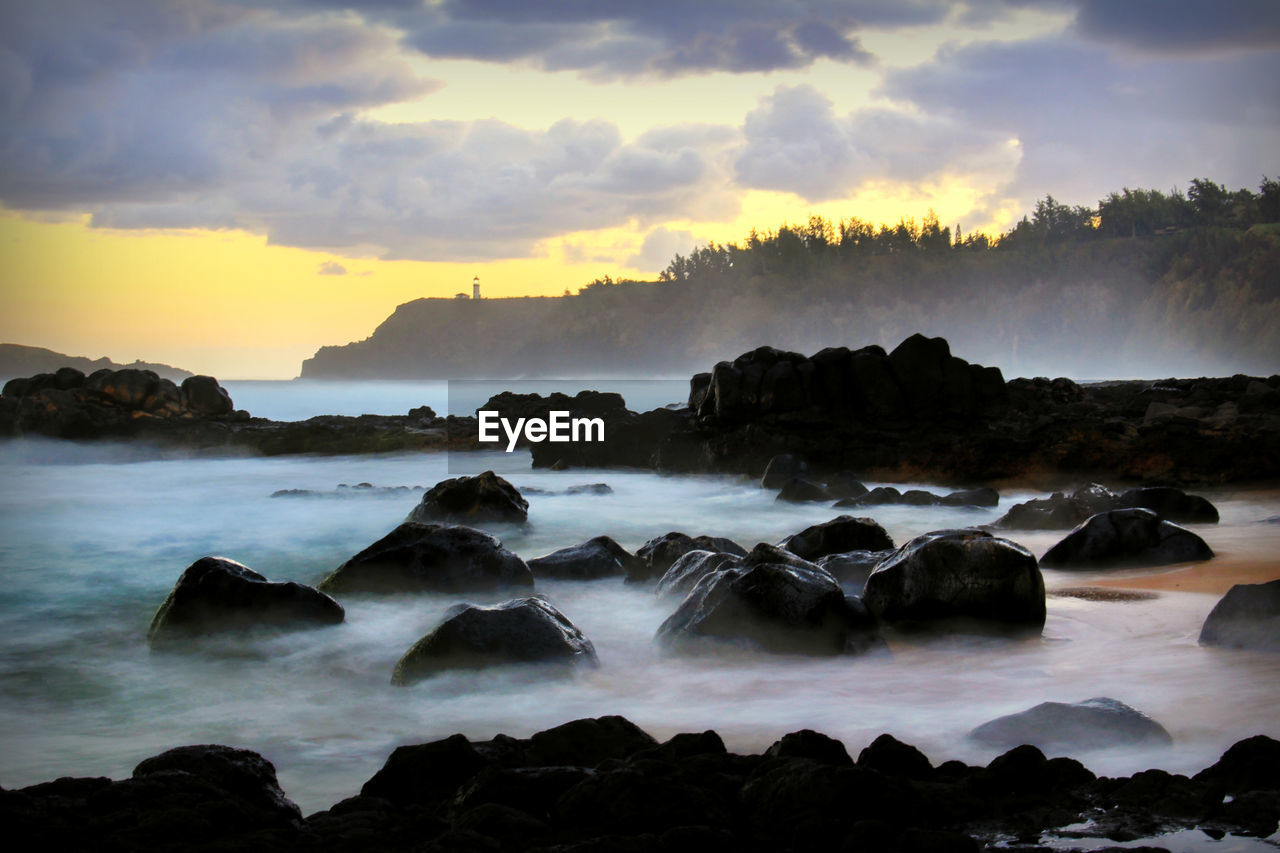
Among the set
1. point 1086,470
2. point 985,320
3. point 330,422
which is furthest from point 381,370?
point 1086,470

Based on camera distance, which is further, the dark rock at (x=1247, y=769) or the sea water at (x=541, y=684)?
the sea water at (x=541, y=684)

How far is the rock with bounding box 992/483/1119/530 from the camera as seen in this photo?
28.9 feet

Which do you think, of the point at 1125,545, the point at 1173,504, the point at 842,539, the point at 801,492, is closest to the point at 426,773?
the point at 842,539

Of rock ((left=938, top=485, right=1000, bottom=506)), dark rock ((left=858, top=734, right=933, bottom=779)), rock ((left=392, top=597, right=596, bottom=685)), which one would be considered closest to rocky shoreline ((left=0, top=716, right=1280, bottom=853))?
dark rock ((left=858, top=734, right=933, bottom=779))

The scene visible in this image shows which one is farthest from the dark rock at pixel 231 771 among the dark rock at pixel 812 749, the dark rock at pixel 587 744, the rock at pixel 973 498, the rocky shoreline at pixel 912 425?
the rocky shoreline at pixel 912 425

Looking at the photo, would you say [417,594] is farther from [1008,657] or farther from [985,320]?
[985,320]

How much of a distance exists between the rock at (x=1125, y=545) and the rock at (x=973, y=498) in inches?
132

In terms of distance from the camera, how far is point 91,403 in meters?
18.2

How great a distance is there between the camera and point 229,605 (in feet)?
18.7

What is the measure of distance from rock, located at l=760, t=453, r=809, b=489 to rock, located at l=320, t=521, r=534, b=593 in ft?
20.0

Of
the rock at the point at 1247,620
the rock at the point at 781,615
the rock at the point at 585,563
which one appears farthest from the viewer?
the rock at the point at 585,563

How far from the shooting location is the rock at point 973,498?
34.2ft

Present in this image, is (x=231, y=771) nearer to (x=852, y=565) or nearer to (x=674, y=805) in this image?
(x=674, y=805)

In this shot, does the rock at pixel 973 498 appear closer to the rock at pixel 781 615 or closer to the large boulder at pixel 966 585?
the large boulder at pixel 966 585
